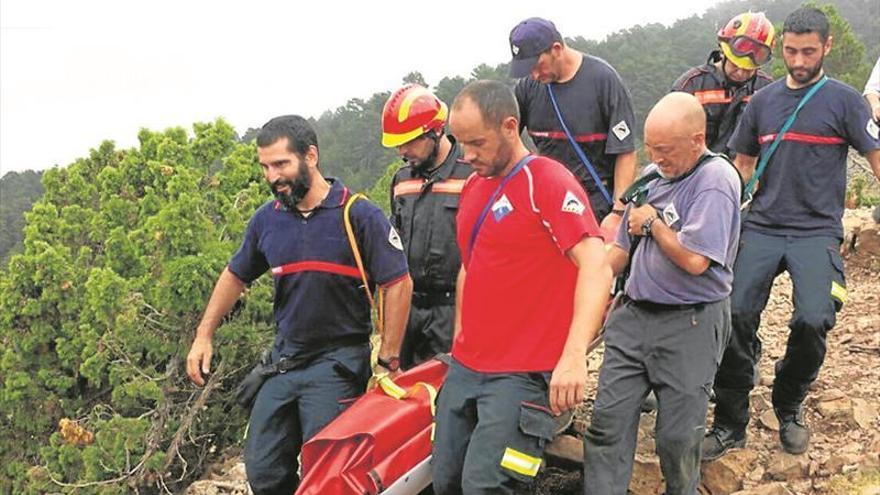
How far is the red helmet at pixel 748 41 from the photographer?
5.06 meters

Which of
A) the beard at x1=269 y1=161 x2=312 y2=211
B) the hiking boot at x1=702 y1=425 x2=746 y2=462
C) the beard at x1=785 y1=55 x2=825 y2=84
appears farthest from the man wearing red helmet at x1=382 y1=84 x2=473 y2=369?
the beard at x1=785 y1=55 x2=825 y2=84

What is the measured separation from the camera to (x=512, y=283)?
339cm

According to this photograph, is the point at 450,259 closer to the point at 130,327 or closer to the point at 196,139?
the point at 130,327

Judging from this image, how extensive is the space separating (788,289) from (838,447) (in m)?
3.67

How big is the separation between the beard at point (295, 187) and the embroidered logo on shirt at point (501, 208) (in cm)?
114

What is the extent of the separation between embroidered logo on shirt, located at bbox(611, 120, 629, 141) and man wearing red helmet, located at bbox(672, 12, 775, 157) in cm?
58

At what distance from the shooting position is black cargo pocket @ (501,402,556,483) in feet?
10.9

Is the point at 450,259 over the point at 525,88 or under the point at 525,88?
under

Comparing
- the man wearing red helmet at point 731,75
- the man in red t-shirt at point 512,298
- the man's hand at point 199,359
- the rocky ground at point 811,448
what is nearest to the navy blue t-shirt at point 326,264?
the man's hand at point 199,359

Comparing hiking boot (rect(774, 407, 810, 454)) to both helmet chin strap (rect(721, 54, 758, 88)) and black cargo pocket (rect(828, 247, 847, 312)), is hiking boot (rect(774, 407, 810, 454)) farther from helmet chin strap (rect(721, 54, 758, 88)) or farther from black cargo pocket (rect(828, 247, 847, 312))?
helmet chin strap (rect(721, 54, 758, 88))

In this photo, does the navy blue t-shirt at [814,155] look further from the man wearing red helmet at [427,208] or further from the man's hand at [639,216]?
the man wearing red helmet at [427,208]

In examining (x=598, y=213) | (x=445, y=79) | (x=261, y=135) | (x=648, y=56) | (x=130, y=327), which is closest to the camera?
(x=261, y=135)

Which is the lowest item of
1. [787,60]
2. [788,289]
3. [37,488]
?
[37,488]

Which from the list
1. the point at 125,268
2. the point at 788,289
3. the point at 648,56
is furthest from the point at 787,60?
the point at 648,56
